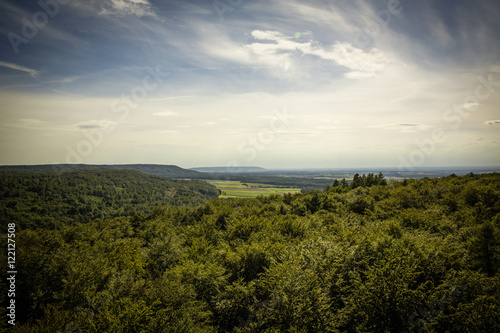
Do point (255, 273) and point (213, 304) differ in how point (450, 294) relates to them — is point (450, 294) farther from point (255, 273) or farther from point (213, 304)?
point (213, 304)

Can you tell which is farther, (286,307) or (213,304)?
(213,304)

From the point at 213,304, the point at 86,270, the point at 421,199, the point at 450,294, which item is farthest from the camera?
the point at 421,199

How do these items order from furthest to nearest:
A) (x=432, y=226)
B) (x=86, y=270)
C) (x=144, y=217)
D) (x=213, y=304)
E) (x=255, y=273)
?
(x=144, y=217) → (x=432, y=226) → (x=255, y=273) → (x=86, y=270) → (x=213, y=304)

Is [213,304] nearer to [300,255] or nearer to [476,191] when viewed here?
[300,255]

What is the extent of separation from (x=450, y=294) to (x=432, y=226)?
1720cm

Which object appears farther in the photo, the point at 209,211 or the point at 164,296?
the point at 209,211

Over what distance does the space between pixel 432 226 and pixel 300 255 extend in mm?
21957

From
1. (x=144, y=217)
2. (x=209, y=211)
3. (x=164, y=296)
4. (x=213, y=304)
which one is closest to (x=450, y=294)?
Answer: (x=213, y=304)

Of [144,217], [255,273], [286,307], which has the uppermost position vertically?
[286,307]

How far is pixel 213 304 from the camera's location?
2258cm

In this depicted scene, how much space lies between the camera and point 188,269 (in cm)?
2514

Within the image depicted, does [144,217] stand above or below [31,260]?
below

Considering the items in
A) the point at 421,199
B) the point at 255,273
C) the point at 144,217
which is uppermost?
the point at 421,199

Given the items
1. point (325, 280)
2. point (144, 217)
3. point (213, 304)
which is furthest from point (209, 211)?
point (325, 280)
